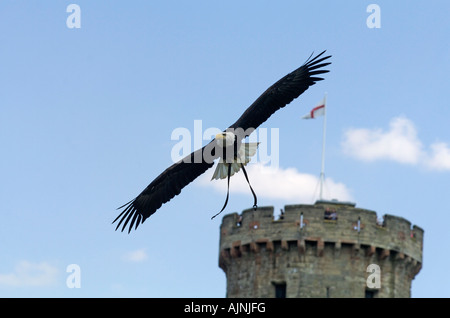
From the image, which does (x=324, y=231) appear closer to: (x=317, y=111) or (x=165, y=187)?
(x=317, y=111)

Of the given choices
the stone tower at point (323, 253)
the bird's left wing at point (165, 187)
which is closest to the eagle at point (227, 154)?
the bird's left wing at point (165, 187)

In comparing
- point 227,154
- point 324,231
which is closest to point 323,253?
point 324,231

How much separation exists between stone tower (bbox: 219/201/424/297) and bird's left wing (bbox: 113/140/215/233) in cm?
4494

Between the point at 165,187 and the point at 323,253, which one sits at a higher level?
the point at 323,253

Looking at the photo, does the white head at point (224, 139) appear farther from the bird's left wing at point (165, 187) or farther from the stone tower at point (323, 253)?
the stone tower at point (323, 253)

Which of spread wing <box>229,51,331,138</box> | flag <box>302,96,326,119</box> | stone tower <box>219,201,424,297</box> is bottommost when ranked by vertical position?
spread wing <box>229,51,331,138</box>

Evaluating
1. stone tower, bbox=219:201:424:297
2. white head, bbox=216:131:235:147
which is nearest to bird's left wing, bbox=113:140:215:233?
white head, bbox=216:131:235:147

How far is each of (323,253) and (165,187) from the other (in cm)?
4704

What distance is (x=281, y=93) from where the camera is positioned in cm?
2584

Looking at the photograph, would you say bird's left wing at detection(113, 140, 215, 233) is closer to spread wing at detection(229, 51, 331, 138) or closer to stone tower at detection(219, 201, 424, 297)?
spread wing at detection(229, 51, 331, 138)

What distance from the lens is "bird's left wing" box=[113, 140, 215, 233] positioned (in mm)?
26594
